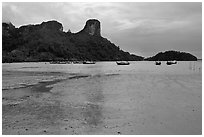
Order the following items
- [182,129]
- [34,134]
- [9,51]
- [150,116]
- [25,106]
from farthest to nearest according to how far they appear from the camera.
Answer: [9,51]
[25,106]
[150,116]
[182,129]
[34,134]

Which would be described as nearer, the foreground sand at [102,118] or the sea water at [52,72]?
the foreground sand at [102,118]

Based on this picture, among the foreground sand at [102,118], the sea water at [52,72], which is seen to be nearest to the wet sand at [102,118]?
the foreground sand at [102,118]

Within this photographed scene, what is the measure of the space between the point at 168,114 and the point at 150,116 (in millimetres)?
1178

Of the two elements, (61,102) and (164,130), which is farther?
(61,102)

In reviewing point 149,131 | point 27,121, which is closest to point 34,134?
point 27,121

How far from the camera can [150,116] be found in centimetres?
1321

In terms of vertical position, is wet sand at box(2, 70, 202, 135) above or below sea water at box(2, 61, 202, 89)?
above

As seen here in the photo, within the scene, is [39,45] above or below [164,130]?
above

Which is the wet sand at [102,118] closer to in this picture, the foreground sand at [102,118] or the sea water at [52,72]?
the foreground sand at [102,118]

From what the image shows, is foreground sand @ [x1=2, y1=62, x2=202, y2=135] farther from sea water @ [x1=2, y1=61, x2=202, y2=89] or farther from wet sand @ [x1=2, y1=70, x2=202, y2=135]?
sea water @ [x1=2, y1=61, x2=202, y2=89]

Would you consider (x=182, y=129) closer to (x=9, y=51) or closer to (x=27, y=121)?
(x=27, y=121)

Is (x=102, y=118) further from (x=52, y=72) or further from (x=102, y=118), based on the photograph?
(x=52, y=72)

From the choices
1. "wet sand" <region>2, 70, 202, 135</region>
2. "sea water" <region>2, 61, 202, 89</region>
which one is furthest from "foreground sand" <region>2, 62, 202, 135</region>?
"sea water" <region>2, 61, 202, 89</region>

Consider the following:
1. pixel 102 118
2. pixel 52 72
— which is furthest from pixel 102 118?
pixel 52 72
